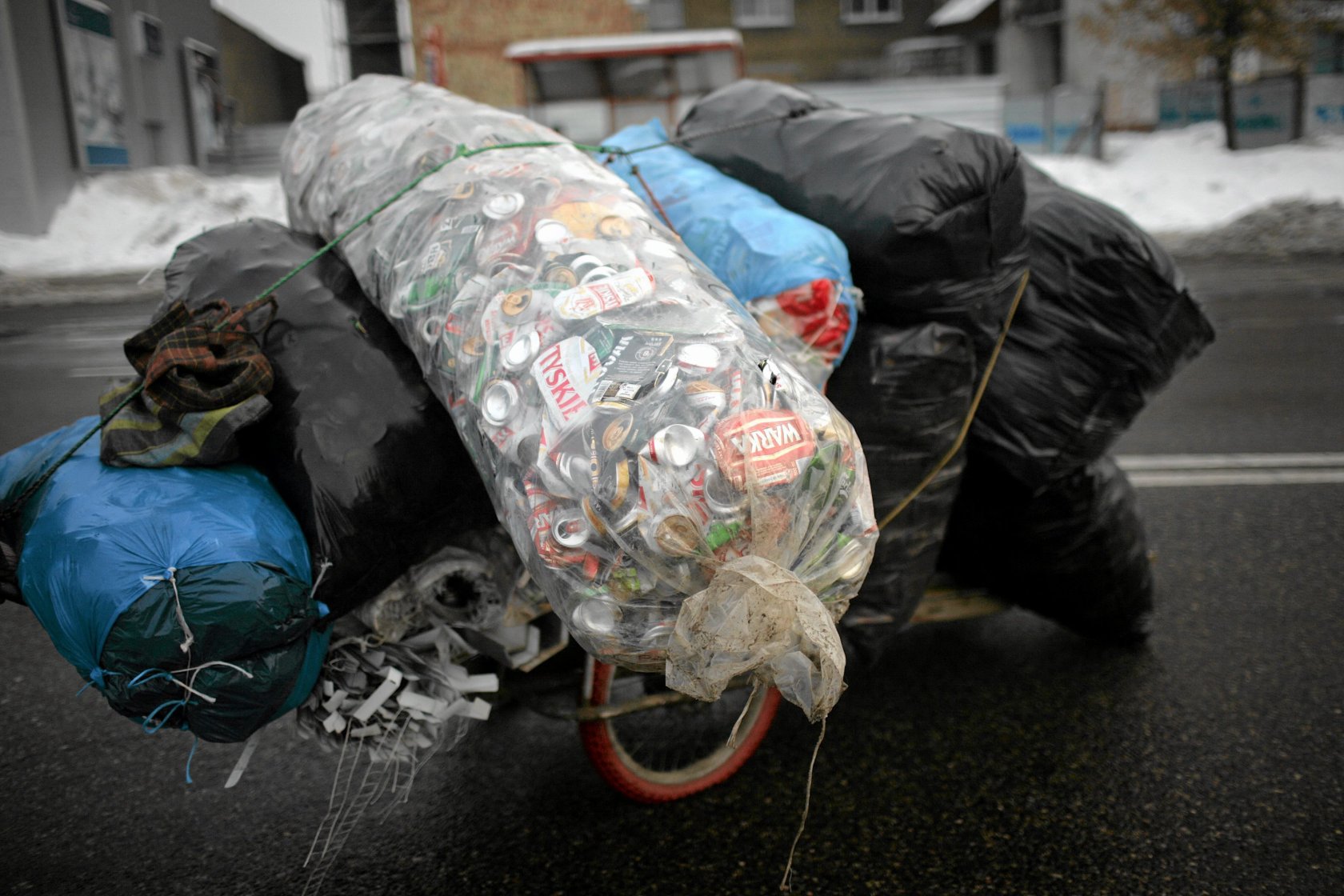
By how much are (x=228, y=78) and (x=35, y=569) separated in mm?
26212

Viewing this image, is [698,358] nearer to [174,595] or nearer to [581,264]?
[581,264]

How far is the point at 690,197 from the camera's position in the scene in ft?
8.16

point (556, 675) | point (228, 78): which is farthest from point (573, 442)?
point (228, 78)

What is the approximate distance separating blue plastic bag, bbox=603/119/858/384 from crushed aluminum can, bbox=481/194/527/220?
493 millimetres

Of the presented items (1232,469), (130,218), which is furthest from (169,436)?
(130,218)

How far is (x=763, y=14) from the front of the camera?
1129 inches

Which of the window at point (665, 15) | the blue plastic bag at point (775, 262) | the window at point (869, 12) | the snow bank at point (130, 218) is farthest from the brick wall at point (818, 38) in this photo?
the blue plastic bag at point (775, 262)

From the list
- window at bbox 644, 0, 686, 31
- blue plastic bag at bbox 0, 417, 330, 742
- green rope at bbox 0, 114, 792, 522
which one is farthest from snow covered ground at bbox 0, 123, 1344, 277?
window at bbox 644, 0, 686, 31

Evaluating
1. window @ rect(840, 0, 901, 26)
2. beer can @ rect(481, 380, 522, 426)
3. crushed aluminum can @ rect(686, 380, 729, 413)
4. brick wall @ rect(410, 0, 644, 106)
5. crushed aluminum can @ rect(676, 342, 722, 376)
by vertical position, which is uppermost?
window @ rect(840, 0, 901, 26)

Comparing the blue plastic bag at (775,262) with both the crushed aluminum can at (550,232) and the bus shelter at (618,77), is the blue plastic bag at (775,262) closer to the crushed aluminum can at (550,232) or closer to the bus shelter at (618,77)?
the crushed aluminum can at (550,232)

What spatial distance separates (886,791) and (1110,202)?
527 inches

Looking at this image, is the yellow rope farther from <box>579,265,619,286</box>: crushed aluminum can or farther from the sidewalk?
the sidewalk

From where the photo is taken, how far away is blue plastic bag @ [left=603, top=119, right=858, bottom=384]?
2146 millimetres

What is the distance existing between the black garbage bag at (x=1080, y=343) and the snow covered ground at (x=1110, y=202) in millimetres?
9565
